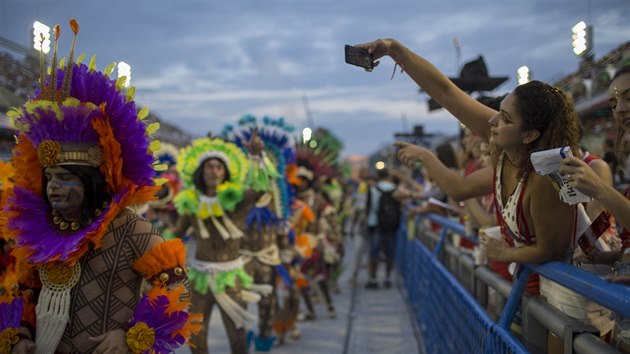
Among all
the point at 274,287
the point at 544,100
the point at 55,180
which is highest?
the point at 544,100

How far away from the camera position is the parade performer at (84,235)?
265 centimetres

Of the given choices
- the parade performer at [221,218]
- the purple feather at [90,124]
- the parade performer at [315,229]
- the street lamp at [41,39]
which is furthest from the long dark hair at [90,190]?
the parade performer at [315,229]

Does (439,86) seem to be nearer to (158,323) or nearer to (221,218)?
(158,323)

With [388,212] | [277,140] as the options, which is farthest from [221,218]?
[388,212]

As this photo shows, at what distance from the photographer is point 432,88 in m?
2.89

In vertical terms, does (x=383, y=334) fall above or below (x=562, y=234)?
below

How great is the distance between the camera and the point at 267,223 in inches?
266

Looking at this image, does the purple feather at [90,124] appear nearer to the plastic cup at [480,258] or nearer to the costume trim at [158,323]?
the costume trim at [158,323]

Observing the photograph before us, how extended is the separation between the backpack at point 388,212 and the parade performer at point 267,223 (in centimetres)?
467

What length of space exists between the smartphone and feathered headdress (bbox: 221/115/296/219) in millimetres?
3908

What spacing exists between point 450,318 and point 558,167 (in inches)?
94.5

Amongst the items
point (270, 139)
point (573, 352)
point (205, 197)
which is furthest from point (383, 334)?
point (573, 352)

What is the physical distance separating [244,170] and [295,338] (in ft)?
8.97

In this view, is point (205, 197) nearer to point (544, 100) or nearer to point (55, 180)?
point (55, 180)
